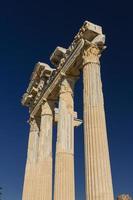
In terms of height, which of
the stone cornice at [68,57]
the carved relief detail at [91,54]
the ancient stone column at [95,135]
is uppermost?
the stone cornice at [68,57]

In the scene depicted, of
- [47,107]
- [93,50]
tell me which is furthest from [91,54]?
[47,107]

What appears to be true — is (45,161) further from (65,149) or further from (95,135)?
(95,135)

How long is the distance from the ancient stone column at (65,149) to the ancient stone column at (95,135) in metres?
4.67

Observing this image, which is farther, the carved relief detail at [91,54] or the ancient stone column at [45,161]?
the ancient stone column at [45,161]

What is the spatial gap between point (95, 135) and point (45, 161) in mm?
10041

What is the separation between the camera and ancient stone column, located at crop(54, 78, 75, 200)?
22.2m

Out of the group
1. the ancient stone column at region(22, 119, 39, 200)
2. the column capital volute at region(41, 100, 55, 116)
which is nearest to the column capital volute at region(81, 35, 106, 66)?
the column capital volute at region(41, 100, 55, 116)

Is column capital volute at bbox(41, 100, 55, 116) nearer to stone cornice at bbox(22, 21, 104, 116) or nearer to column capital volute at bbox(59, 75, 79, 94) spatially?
stone cornice at bbox(22, 21, 104, 116)

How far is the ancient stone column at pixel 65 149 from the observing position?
22219 mm

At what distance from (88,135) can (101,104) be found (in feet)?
7.92

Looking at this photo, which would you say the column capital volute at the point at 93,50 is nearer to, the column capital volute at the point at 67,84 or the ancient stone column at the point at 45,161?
the column capital volute at the point at 67,84

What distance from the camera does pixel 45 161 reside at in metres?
27.3

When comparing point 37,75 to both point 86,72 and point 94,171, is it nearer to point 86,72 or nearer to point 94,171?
point 86,72

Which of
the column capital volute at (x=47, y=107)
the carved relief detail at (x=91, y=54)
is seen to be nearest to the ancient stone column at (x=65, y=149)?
the column capital volute at (x=47, y=107)
